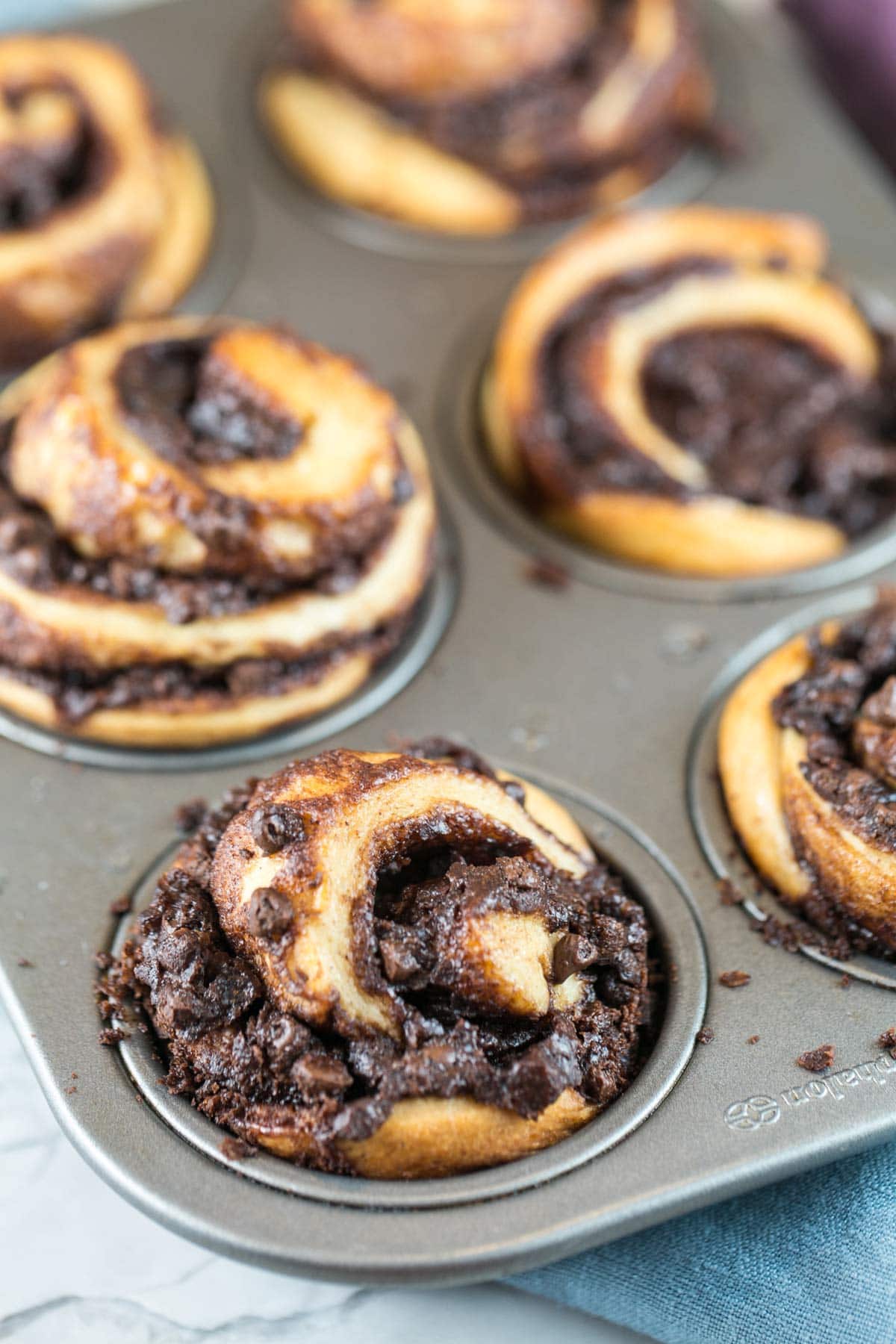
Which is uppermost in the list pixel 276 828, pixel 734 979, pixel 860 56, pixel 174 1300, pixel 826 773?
pixel 860 56

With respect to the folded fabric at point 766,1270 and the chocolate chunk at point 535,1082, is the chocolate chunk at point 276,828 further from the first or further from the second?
the folded fabric at point 766,1270

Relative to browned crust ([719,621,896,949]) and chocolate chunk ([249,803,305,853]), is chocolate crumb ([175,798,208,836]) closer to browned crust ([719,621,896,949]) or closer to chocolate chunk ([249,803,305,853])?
chocolate chunk ([249,803,305,853])

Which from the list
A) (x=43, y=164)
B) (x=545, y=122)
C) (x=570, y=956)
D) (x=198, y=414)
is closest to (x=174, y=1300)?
(x=570, y=956)

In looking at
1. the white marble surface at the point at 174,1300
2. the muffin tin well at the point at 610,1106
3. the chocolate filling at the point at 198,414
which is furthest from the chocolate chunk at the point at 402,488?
the white marble surface at the point at 174,1300

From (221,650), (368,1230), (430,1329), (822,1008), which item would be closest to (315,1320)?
(430,1329)

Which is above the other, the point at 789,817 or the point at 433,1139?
the point at 789,817

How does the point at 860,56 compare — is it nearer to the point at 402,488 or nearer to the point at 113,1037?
the point at 402,488

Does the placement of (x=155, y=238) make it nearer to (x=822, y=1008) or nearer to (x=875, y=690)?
(x=875, y=690)
